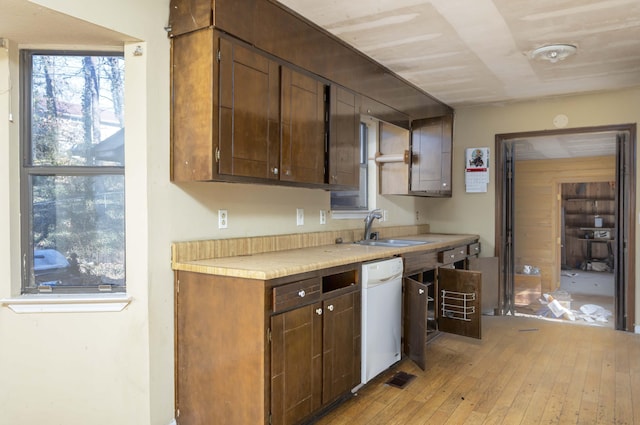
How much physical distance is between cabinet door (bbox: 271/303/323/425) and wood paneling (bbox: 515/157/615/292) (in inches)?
261

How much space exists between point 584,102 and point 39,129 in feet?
15.5

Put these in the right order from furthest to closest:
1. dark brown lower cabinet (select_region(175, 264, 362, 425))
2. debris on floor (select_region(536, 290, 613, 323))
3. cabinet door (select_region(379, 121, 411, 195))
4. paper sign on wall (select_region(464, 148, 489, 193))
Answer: debris on floor (select_region(536, 290, 613, 323))
paper sign on wall (select_region(464, 148, 489, 193))
cabinet door (select_region(379, 121, 411, 195))
dark brown lower cabinet (select_region(175, 264, 362, 425))

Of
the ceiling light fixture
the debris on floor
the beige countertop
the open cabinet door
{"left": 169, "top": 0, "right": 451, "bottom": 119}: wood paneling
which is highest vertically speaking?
the ceiling light fixture

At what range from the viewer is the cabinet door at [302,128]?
8.11 feet

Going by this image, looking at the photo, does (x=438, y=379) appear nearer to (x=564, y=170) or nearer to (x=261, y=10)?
(x=261, y=10)

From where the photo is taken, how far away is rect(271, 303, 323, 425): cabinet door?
196 cm

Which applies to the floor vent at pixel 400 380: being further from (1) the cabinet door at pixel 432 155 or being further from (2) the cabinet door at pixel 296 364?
(1) the cabinet door at pixel 432 155

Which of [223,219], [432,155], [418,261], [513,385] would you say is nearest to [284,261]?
[223,219]

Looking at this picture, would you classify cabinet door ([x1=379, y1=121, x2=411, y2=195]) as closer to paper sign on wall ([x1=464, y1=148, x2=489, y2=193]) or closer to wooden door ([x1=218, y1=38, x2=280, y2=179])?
paper sign on wall ([x1=464, y1=148, x2=489, y2=193])

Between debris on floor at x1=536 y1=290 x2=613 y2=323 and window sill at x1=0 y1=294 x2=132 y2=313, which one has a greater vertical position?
window sill at x1=0 y1=294 x2=132 y2=313

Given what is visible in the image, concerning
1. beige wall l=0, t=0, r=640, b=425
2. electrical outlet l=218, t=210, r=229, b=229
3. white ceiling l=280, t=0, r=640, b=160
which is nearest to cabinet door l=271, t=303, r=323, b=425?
beige wall l=0, t=0, r=640, b=425

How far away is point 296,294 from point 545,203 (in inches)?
282

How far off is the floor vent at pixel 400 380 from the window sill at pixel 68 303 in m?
1.76

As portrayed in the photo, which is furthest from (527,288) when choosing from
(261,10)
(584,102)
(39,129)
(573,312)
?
(39,129)
